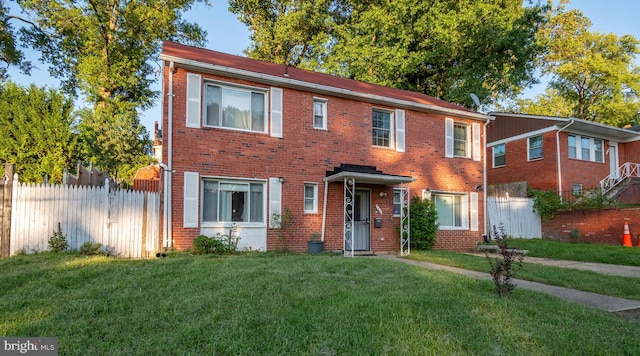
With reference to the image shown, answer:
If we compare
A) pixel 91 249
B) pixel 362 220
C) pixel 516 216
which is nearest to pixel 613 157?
pixel 516 216

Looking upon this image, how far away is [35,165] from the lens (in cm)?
1299

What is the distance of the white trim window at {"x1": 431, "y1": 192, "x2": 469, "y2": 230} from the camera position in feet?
44.3

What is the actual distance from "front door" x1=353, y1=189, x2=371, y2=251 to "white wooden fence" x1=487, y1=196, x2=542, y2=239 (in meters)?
6.58

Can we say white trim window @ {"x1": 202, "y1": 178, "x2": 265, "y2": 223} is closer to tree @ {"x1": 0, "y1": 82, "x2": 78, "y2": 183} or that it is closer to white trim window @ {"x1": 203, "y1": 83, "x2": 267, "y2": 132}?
white trim window @ {"x1": 203, "y1": 83, "x2": 267, "y2": 132}

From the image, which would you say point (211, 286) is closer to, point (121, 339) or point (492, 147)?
point (121, 339)

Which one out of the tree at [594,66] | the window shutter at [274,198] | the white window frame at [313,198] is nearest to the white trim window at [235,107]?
the window shutter at [274,198]

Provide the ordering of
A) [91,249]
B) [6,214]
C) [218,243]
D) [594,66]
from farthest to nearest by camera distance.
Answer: [594,66] → [218,243] → [91,249] → [6,214]

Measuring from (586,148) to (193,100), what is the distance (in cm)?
1955

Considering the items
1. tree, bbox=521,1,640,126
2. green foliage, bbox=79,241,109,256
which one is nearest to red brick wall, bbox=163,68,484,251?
green foliage, bbox=79,241,109,256

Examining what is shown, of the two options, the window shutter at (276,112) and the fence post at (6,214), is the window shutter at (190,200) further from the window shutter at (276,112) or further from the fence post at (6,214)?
the fence post at (6,214)

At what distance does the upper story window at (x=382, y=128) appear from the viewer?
12.5 metres

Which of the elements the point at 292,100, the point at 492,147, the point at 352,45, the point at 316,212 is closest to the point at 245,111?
the point at 292,100

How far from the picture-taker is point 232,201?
10.1 meters

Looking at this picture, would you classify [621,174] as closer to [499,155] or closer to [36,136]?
[499,155]
